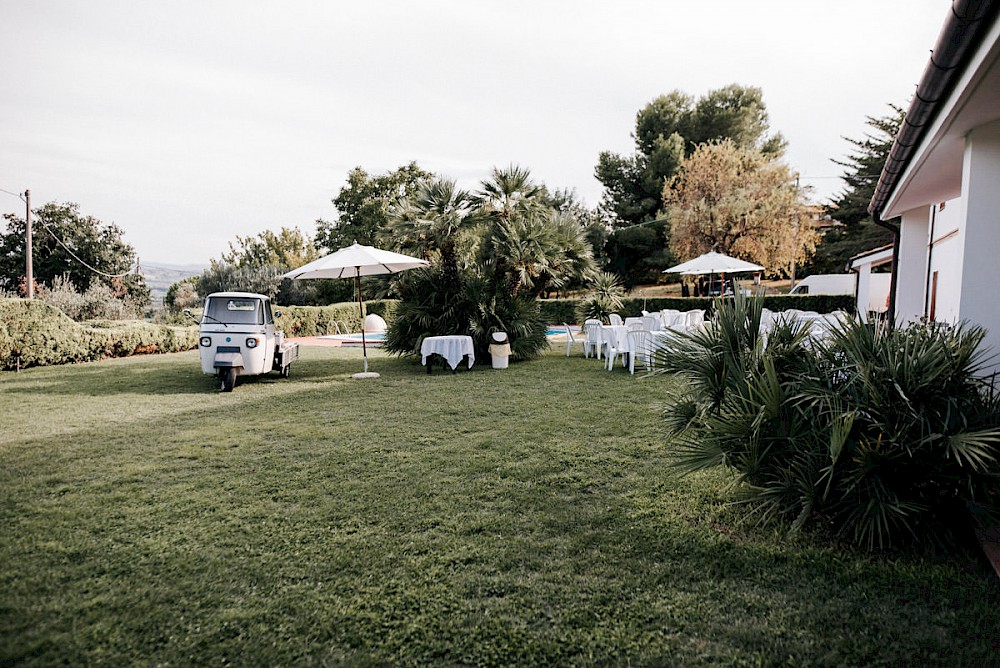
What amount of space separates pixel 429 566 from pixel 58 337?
12819 mm

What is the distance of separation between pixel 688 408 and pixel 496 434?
243cm

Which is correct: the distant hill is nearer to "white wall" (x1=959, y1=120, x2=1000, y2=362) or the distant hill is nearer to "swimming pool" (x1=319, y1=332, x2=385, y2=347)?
"swimming pool" (x1=319, y1=332, x2=385, y2=347)

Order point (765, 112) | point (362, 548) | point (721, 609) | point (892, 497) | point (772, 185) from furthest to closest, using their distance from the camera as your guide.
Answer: point (765, 112) → point (772, 185) → point (362, 548) → point (892, 497) → point (721, 609)

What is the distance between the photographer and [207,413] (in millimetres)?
7391

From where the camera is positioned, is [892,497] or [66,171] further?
[66,171]

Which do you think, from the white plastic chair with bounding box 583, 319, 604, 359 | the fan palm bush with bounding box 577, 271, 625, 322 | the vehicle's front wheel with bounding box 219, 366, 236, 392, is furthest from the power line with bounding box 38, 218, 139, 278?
the white plastic chair with bounding box 583, 319, 604, 359

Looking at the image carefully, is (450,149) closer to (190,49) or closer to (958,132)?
(190,49)

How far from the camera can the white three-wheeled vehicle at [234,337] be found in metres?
9.22

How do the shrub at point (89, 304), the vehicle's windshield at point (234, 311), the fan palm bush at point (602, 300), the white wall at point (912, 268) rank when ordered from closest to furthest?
the vehicle's windshield at point (234, 311), the white wall at point (912, 268), the fan palm bush at point (602, 300), the shrub at point (89, 304)

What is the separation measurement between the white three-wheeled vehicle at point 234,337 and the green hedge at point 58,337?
478 centimetres

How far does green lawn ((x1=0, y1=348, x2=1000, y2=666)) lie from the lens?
234cm

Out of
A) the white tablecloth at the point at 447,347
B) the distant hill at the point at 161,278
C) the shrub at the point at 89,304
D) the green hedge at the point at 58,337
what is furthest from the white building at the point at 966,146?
the distant hill at the point at 161,278

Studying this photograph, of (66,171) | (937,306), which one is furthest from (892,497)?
(66,171)

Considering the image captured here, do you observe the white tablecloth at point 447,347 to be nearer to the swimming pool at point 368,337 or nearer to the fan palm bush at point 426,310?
the fan palm bush at point 426,310
